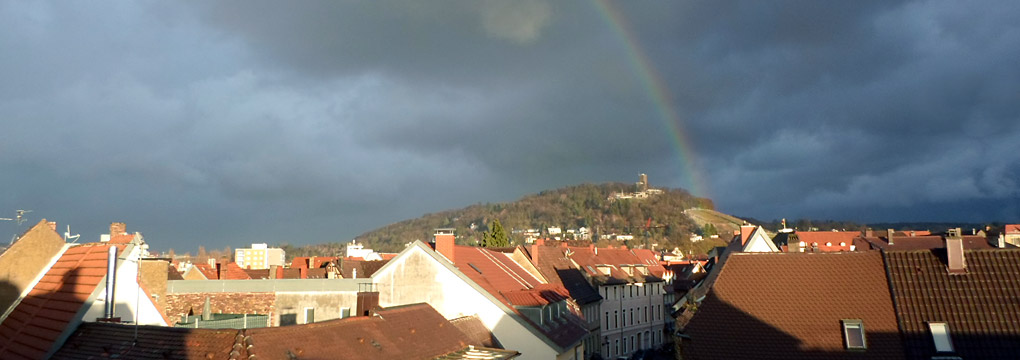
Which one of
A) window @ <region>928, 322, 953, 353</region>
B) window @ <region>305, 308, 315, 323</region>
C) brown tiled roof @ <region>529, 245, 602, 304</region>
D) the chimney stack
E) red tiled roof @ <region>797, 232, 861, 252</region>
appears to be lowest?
window @ <region>928, 322, 953, 353</region>

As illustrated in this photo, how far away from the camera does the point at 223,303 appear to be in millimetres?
35500

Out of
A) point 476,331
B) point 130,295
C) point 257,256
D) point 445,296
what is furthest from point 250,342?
point 257,256

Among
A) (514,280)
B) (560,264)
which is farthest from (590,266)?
(514,280)

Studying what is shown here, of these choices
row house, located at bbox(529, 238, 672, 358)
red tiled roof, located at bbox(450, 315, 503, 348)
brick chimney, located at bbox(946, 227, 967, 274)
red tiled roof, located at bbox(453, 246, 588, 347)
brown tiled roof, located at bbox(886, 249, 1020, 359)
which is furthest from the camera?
row house, located at bbox(529, 238, 672, 358)

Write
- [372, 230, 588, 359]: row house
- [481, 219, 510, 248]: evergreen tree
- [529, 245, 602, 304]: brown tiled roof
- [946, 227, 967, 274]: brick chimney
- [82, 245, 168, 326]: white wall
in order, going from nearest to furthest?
[82, 245, 168, 326]: white wall < [946, 227, 967, 274]: brick chimney < [372, 230, 588, 359]: row house < [529, 245, 602, 304]: brown tiled roof < [481, 219, 510, 248]: evergreen tree

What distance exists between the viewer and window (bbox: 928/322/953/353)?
2176 centimetres

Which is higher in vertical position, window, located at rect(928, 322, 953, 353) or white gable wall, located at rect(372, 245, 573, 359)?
white gable wall, located at rect(372, 245, 573, 359)

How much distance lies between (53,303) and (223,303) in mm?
17474

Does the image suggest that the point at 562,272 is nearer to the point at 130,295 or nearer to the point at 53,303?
the point at 130,295

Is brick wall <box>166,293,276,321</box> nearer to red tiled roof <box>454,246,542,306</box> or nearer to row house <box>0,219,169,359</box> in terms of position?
red tiled roof <box>454,246,542,306</box>

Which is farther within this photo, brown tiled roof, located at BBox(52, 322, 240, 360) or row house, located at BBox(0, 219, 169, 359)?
row house, located at BBox(0, 219, 169, 359)

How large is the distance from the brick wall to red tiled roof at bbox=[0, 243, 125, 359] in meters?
14.5

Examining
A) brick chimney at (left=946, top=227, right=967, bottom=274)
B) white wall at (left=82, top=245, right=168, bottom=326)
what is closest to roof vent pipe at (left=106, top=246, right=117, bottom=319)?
white wall at (left=82, top=245, right=168, bottom=326)

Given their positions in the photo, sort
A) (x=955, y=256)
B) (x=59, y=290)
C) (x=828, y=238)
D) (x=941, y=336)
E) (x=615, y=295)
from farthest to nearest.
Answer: (x=828, y=238) → (x=615, y=295) → (x=955, y=256) → (x=941, y=336) → (x=59, y=290)
